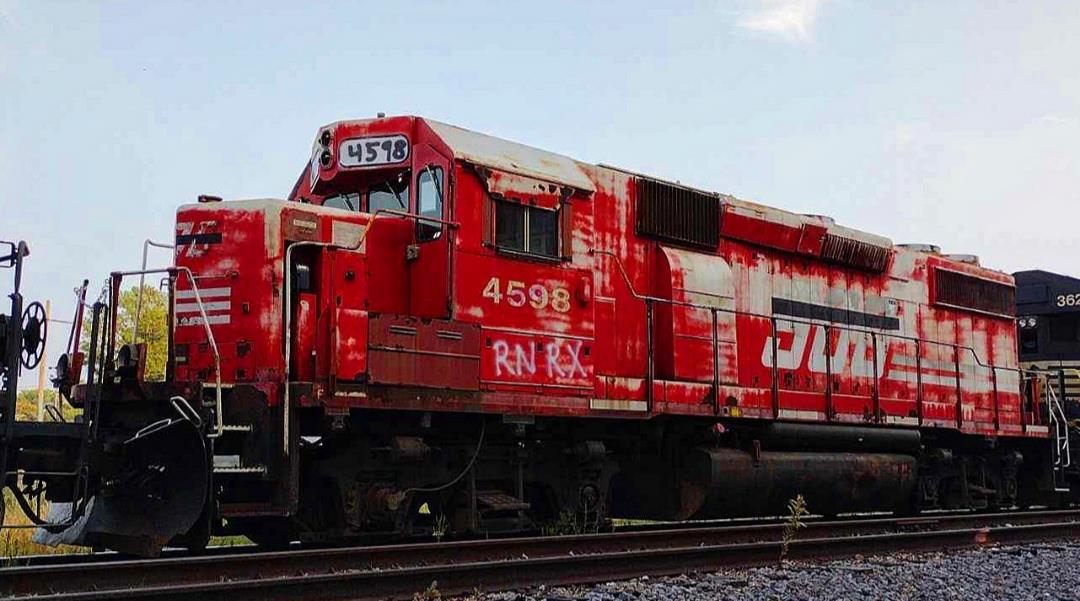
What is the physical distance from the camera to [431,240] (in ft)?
29.1

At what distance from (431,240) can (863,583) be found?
4313 millimetres

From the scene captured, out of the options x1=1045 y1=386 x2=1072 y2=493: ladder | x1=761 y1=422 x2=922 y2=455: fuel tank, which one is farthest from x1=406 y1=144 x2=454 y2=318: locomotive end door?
x1=1045 y1=386 x2=1072 y2=493: ladder

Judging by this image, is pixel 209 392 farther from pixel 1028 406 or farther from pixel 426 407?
pixel 1028 406

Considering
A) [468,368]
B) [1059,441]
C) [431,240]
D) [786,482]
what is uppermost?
[431,240]

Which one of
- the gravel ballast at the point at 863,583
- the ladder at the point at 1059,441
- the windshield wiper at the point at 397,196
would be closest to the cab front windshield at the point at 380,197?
the windshield wiper at the point at 397,196

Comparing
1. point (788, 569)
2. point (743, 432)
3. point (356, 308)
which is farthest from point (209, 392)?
point (743, 432)

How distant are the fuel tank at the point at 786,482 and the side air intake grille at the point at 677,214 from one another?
7.53ft

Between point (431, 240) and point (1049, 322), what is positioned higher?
point (431, 240)

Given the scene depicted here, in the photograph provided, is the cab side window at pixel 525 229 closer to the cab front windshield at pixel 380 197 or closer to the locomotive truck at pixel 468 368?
the locomotive truck at pixel 468 368

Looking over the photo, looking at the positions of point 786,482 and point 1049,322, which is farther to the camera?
point 1049,322

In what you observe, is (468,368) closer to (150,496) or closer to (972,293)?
(150,496)

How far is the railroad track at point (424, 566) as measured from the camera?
20.2ft

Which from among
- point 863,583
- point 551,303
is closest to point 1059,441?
point 863,583

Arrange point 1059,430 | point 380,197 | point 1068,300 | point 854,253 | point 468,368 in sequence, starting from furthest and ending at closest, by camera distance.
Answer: point 1068,300 < point 1059,430 < point 854,253 < point 380,197 < point 468,368
